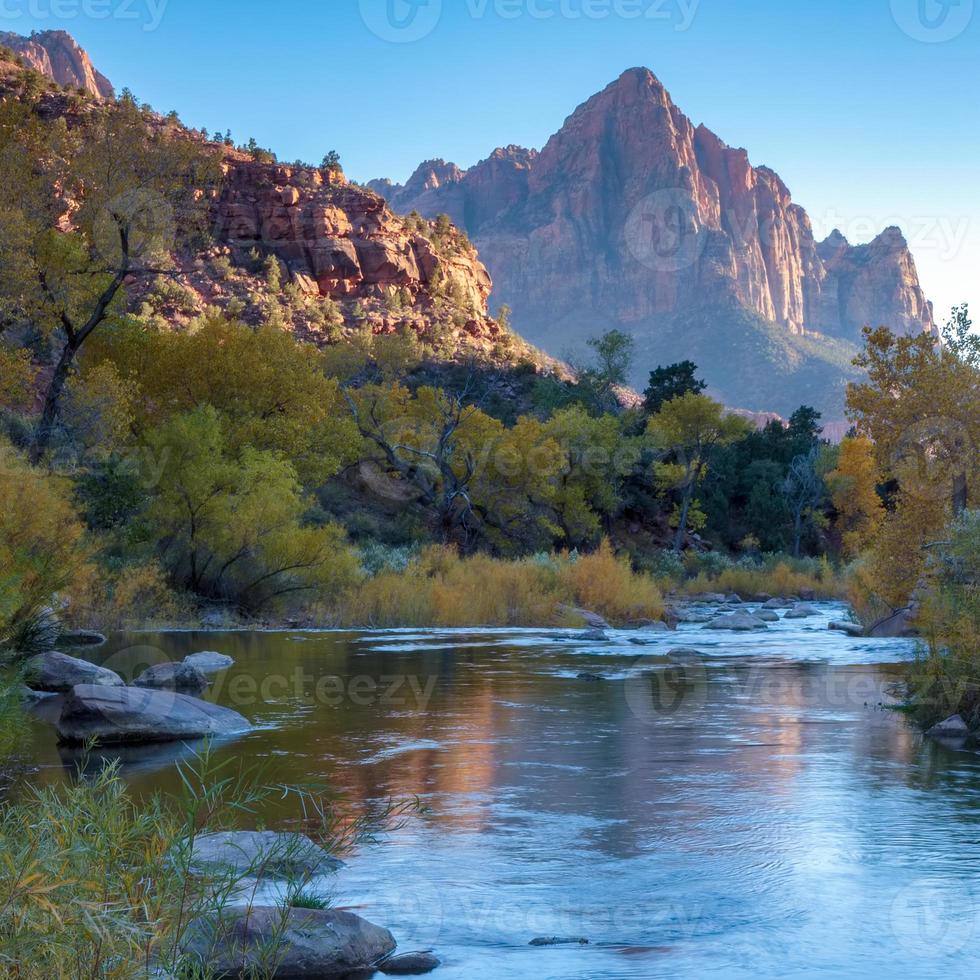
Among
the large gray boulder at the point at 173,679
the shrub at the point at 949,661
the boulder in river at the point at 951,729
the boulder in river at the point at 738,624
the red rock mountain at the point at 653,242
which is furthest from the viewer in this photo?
the red rock mountain at the point at 653,242

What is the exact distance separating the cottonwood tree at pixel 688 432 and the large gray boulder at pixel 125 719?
38.9m

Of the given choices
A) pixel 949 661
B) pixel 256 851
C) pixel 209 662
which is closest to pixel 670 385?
pixel 209 662

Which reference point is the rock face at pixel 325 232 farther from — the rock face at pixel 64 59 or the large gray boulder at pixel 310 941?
the rock face at pixel 64 59

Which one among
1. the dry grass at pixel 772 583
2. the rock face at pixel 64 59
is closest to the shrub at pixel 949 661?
the dry grass at pixel 772 583

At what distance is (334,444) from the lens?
35562 mm

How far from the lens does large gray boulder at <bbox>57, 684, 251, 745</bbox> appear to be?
10531 millimetres

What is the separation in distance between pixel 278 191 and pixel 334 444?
41531mm

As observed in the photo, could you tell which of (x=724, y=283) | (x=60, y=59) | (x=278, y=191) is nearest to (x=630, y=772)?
(x=278, y=191)

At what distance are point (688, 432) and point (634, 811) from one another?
42.5 metres

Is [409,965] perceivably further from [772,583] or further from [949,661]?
[772,583]

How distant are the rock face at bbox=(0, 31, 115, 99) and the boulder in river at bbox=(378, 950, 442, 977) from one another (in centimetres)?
15849

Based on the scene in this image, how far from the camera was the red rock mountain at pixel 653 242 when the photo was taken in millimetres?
151250

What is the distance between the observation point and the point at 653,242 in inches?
6368

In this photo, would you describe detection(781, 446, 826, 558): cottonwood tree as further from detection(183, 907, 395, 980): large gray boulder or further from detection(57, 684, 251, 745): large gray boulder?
detection(183, 907, 395, 980): large gray boulder
